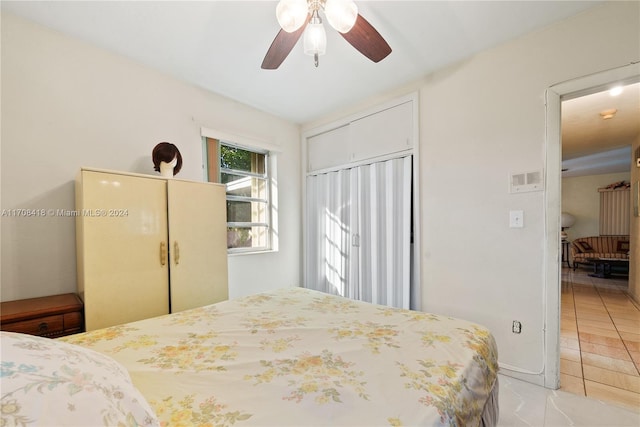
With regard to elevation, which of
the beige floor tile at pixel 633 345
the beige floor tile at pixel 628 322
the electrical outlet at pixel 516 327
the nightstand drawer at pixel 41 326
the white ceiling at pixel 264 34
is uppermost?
the white ceiling at pixel 264 34

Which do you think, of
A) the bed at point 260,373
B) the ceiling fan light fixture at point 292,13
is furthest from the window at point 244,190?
the ceiling fan light fixture at point 292,13

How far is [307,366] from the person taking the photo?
3.29 ft

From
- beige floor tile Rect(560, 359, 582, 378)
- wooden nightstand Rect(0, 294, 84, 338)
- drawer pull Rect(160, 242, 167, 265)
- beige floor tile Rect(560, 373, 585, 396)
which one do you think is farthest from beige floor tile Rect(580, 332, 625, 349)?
wooden nightstand Rect(0, 294, 84, 338)

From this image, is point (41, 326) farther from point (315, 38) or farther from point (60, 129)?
point (315, 38)

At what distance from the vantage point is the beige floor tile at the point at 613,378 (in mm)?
1953

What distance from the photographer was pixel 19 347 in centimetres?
64

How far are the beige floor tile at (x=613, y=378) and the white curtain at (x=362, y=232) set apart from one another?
1.40 metres

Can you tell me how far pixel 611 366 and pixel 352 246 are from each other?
7.78 ft

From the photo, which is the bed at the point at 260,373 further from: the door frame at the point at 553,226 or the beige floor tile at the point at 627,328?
the beige floor tile at the point at 627,328

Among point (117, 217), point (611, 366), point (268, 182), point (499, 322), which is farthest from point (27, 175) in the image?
point (611, 366)

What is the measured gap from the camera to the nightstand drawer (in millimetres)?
1529

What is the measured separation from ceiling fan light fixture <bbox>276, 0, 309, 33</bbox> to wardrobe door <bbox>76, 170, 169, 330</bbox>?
147cm

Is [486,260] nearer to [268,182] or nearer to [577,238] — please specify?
[268,182]

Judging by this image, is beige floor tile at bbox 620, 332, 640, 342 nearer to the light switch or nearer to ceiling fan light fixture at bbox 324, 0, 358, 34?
the light switch
